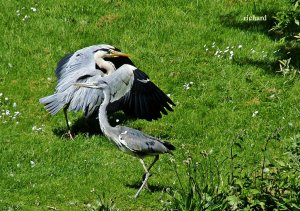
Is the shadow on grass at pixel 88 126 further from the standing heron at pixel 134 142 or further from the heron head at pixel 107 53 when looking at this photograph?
the standing heron at pixel 134 142

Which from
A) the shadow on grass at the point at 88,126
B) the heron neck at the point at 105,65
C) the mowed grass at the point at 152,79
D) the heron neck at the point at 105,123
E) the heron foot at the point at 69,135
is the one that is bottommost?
the shadow on grass at the point at 88,126

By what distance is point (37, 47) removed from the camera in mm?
15852

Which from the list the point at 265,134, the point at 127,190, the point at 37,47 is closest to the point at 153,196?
the point at 127,190

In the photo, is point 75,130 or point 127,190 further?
point 75,130

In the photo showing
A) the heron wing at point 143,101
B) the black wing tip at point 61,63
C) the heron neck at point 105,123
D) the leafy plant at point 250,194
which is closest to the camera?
the leafy plant at point 250,194

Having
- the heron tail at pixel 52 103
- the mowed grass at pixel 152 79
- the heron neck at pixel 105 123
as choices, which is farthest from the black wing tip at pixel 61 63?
the heron neck at pixel 105 123

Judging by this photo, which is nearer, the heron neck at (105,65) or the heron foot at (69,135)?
the heron foot at (69,135)

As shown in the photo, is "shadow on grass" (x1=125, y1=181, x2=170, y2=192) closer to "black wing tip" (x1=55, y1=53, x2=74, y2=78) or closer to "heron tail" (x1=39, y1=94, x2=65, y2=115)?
"heron tail" (x1=39, y1=94, x2=65, y2=115)

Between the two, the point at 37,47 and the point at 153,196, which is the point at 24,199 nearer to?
the point at 153,196

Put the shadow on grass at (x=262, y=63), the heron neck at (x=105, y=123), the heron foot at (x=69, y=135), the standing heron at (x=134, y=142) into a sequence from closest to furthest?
1. the standing heron at (x=134, y=142)
2. the heron neck at (x=105, y=123)
3. the heron foot at (x=69, y=135)
4. the shadow on grass at (x=262, y=63)

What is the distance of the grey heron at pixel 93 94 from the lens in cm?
1283

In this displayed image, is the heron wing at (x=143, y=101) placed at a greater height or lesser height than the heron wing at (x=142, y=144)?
lesser

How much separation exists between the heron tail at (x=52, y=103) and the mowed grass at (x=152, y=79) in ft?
1.40

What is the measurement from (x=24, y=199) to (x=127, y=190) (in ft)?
4.69
